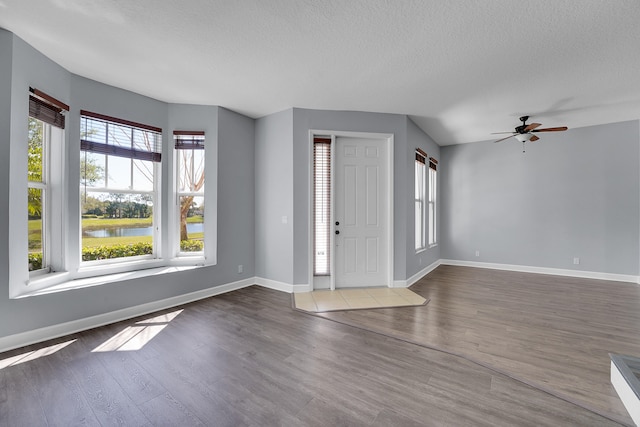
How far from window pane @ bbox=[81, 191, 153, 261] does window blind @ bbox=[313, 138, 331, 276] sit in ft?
7.88

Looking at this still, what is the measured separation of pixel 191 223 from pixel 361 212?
2.65 m

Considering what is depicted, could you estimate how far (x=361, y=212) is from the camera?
177 inches

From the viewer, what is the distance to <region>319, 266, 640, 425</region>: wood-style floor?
6.79 ft

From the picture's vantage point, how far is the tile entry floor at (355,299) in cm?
362

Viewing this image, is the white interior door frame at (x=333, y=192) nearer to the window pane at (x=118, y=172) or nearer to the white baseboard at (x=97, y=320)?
the white baseboard at (x=97, y=320)

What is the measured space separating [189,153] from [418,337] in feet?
12.9

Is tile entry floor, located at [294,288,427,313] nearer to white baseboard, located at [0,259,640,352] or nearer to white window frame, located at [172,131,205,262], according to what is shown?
white baseboard, located at [0,259,640,352]

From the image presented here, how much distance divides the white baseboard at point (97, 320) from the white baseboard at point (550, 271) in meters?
5.22

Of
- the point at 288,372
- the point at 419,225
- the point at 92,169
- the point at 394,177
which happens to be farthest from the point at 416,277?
the point at 92,169

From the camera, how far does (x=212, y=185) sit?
13.6 feet

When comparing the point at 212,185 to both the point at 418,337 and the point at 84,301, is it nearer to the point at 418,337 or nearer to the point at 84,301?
the point at 84,301

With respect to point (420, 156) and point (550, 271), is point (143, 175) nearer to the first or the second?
point (420, 156)

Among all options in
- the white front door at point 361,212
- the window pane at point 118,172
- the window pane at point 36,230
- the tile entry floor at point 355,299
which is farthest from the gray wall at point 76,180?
the white front door at point 361,212

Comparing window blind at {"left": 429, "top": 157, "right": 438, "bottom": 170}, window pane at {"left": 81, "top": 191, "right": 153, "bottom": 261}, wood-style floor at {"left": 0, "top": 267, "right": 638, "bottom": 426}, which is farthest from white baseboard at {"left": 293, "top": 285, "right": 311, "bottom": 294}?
window blind at {"left": 429, "top": 157, "right": 438, "bottom": 170}
